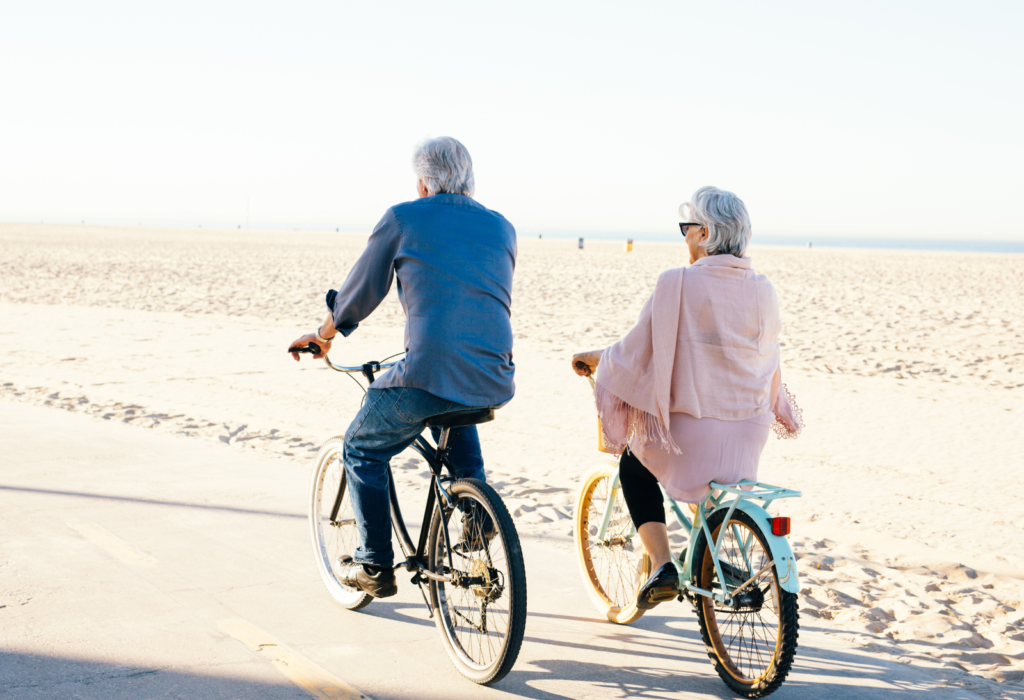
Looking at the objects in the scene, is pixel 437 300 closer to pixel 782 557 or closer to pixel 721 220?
pixel 721 220

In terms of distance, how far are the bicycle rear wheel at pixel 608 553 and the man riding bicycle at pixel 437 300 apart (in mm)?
929

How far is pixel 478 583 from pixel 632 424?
805 mm

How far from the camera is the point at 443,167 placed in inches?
136

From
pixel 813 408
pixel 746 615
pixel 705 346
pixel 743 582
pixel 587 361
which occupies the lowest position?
pixel 813 408

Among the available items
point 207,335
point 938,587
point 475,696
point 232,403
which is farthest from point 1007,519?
point 207,335

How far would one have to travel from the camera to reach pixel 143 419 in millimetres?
8484

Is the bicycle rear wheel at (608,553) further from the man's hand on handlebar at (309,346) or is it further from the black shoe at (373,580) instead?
the man's hand on handlebar at (309,346)

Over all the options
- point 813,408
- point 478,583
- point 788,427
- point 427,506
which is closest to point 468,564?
point 478,583

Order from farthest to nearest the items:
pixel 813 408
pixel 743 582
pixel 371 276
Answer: pixel 813 408, pixel 371 276, pixel 743 582

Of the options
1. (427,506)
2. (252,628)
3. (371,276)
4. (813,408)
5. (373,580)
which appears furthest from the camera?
(813,408)

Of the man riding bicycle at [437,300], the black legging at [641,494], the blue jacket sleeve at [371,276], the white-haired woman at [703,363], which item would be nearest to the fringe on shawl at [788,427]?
the white-haired woman at [703,363]

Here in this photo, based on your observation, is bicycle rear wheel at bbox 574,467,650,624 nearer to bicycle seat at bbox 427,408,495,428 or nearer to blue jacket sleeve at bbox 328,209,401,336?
bicycle seat at bbox 427,408,495,428

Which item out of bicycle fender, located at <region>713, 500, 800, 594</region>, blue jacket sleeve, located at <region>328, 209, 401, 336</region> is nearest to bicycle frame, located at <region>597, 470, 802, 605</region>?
bicycle fender, located at <region>713, 500, 800, 594</region>

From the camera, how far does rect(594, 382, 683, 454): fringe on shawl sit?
11.3 feet
